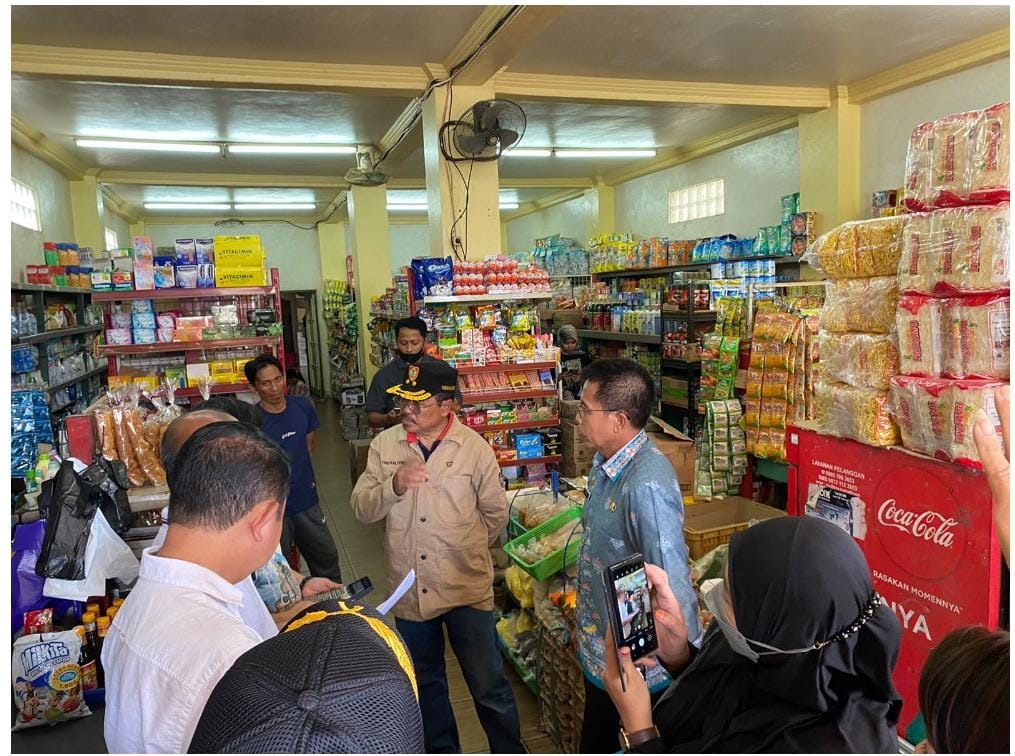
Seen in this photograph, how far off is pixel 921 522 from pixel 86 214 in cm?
1224

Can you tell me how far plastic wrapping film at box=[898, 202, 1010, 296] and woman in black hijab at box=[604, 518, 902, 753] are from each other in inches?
61.3

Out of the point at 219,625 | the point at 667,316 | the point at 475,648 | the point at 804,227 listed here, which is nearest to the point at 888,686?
the point at 219,625

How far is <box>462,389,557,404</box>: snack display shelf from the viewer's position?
5.52 meters

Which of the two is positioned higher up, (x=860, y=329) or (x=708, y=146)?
(x=708, y=146)

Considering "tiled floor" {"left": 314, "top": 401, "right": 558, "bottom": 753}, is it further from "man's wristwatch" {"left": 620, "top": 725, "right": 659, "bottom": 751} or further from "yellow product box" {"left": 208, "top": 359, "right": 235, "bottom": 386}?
"man's wristwatch" {"left": 620, "top": 725, "right": 659, "bottom": 751}

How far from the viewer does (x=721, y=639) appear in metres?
1.55

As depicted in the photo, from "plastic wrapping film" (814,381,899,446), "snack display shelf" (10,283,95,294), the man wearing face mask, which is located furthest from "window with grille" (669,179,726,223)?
"snack display shelf" (10,283,95,294)

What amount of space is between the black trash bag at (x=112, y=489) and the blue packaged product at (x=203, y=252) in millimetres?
2334

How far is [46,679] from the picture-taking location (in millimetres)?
2611

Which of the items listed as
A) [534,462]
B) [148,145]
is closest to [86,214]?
[148,145]

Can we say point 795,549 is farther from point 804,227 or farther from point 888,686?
point 804,227

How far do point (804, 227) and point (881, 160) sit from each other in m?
1.04

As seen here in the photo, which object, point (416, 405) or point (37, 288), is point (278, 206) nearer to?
point (37, 288)

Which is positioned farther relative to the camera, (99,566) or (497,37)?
(497,37)
